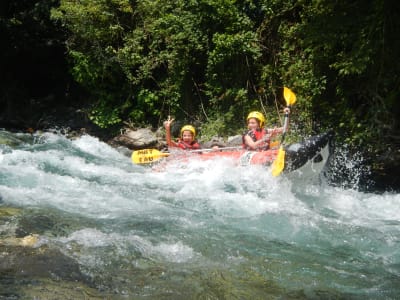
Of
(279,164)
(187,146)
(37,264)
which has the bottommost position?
(37,264)

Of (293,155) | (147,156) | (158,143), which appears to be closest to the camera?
(293,155)

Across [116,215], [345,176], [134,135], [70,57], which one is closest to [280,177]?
[345,176]

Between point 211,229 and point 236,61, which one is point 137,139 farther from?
point 211,229

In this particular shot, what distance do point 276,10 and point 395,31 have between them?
3.09 metres

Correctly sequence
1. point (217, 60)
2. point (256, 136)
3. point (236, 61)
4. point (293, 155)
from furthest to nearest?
1. point (236, 61)
2. point (217, 60)
3. point (256, 136)
4. point (293, 155)

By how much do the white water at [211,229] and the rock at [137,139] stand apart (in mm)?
2689

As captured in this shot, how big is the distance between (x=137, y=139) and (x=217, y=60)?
2.61 m

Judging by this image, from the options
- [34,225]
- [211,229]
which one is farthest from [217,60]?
[34,225]

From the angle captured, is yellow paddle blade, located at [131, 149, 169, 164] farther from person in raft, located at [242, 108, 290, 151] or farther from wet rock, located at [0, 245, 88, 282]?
wet rock, located at [0, 245, 88, 282]

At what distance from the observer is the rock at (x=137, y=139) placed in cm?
1061

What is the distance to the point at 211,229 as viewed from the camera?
4754 mm

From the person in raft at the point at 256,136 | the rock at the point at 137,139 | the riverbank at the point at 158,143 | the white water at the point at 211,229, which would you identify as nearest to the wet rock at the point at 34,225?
the white water at the point at 211,229

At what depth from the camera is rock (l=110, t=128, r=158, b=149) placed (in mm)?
10609

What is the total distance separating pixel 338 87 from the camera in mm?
7867
